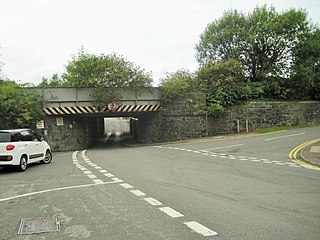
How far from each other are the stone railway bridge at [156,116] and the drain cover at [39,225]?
23.9 metres

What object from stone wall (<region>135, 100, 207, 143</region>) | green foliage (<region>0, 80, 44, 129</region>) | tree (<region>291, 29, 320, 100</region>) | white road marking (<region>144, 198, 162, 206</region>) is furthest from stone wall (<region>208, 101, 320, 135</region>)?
white road marking (<region>144, 198, 162, 206</region>)

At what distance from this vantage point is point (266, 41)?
38.1 metres

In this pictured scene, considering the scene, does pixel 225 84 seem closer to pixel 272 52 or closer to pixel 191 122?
pixel 191 122

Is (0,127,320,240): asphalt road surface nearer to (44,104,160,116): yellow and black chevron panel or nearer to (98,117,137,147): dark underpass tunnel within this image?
(44,104,160,116): yellow and black chevron panel

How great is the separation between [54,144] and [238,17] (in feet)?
81.2

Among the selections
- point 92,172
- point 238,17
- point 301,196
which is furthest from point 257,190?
point 238,17

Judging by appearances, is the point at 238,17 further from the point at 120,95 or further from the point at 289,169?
the point at 289,169

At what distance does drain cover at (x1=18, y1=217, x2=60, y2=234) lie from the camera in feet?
18.8

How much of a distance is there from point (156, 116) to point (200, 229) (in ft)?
92.9

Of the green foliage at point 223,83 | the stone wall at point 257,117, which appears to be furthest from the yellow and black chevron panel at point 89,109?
the stone wall at point 257,117

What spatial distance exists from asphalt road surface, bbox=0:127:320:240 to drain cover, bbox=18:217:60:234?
18 mm

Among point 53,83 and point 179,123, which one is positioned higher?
point 53,83

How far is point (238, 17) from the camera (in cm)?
4006

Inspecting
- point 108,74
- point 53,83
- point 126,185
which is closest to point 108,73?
point 108,74
